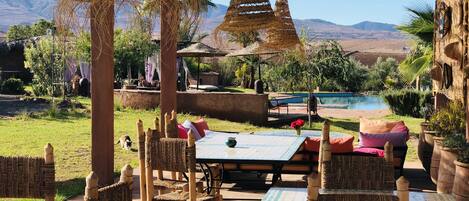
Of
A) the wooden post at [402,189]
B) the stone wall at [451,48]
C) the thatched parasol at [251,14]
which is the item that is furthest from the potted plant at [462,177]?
the stone wall at [451,48]

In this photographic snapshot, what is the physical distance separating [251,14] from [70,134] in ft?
21.1

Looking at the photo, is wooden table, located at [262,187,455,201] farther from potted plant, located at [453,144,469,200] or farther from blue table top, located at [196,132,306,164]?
blue table top, located at [196,132,306,164]

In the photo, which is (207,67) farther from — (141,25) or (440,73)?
(141,25)

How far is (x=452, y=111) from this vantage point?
24.6ft

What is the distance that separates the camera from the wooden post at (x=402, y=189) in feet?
8.26

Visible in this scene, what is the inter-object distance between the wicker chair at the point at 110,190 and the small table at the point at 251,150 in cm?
279

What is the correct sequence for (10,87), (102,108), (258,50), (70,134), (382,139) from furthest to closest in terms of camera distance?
(10,87) < (70,134) < (258,50) < (382,139) < (102,108)

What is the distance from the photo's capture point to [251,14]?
6859mm

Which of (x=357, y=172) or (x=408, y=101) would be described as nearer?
(x=357, y=172)

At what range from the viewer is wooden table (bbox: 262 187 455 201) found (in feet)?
11.4

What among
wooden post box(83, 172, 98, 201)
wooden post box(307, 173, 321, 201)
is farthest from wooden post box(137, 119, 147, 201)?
wooden post box(307, 173, 321, 201)

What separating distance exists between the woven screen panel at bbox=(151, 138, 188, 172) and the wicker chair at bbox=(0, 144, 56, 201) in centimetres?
140

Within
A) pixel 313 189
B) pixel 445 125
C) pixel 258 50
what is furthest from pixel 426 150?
pixel 313 189

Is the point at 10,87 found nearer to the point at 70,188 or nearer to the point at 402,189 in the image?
the point at 70,188
